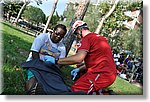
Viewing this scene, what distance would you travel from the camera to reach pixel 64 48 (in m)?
3.11

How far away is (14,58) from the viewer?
3.07m

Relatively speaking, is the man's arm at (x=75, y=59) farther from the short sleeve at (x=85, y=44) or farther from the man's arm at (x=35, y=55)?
the man's arm at (x=35, y=55)

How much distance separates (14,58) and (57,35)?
1.47 ft

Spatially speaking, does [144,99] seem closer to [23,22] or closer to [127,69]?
[127,69]

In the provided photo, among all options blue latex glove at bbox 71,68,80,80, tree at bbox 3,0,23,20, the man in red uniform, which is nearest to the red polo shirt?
the man in red uniform

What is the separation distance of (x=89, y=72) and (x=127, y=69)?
0.42 m

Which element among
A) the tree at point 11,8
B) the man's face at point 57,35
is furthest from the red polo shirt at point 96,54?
the tree at point 11,8

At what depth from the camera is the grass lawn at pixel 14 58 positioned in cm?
307

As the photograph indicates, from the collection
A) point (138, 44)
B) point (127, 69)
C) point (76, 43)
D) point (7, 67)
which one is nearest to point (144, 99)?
point (127, 69)

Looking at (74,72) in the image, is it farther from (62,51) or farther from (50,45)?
(50,45)

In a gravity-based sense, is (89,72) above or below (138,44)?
below

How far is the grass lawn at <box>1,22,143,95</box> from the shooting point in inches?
121

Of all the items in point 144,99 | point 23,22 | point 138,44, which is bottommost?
point 144,99

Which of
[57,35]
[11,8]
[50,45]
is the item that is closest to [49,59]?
[50,45]
